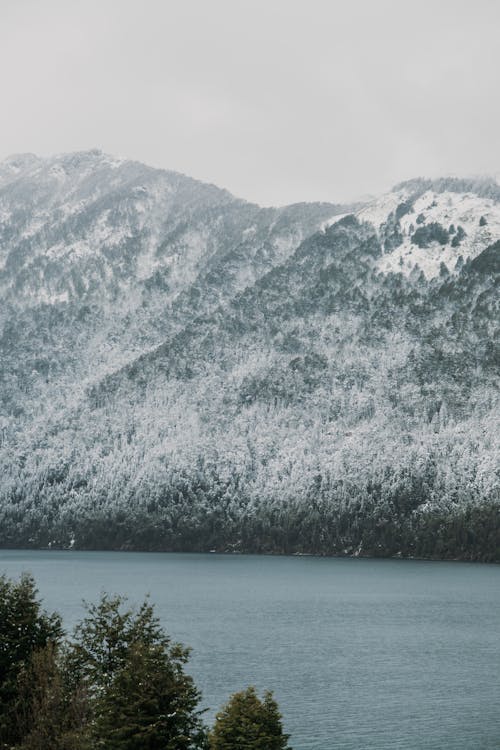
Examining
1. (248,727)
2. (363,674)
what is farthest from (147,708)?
(363,674)

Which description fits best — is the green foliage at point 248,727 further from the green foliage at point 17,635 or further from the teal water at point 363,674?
the teal water at point 363,674

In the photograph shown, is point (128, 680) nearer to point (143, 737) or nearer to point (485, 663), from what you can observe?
point (143, 737)

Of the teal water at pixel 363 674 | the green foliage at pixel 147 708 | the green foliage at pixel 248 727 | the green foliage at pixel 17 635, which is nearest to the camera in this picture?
the green foliage at pixel 248 727

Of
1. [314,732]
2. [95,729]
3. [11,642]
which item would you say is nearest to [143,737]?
[95,729]

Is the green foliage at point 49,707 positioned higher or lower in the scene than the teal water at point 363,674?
higher

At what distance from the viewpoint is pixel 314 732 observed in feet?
334

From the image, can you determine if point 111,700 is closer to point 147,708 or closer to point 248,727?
point 147,708

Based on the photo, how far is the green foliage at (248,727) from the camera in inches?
2259

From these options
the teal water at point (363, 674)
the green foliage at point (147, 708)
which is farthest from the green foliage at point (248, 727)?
the teal water at point (363, 674)

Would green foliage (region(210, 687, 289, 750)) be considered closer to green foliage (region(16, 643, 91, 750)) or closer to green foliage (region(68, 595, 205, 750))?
green foliage (region(68, 595, 205, 750))

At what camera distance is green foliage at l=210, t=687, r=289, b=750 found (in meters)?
57.4

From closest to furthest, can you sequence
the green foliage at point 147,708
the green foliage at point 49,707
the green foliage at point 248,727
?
the green foliage at point 248,727, the green foliage at point 147,708, the green foliage at point 49,707

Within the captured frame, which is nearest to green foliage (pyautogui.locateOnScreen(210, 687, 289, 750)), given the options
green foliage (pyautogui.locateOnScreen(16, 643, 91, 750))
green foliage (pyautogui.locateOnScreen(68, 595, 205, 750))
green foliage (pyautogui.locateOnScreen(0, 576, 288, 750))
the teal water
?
green foliage (pyautogui.locateOnScreen(0, 576, 288, 750))

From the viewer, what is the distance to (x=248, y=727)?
188 feet
